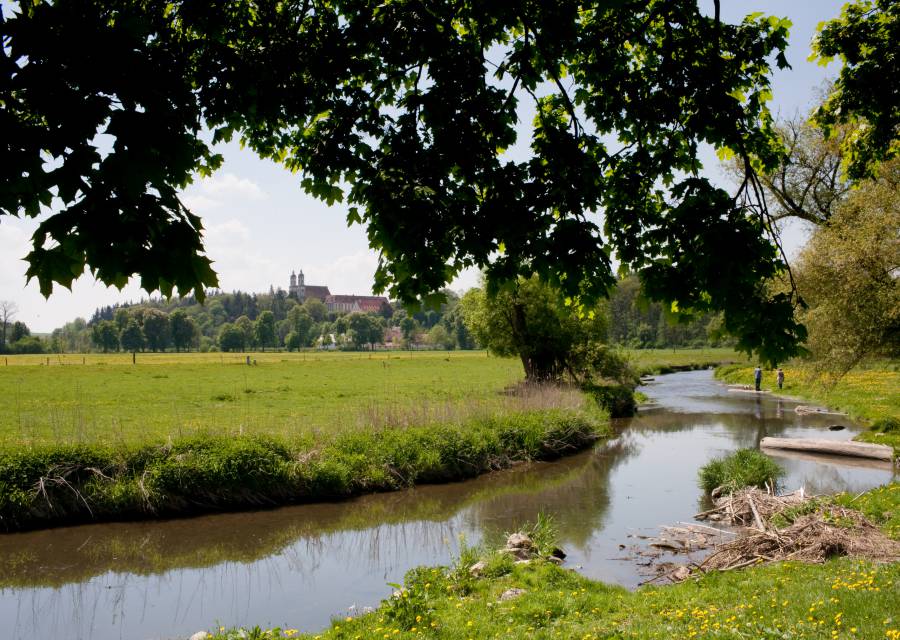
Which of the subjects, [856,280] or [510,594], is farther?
[856,280]

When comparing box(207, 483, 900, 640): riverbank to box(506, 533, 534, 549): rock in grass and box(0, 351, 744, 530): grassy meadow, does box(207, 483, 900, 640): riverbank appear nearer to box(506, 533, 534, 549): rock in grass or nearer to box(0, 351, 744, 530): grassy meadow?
box(506, 533, 534, 549): rock in grass

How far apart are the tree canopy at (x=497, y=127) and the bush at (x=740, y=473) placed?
388 inches

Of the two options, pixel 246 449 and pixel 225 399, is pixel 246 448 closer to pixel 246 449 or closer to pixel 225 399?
pixel 246 449

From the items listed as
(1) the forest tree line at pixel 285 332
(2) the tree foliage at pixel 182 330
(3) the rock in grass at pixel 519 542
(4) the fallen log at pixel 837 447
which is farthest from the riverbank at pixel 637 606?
(2) the tree foliage at pixel 182 330

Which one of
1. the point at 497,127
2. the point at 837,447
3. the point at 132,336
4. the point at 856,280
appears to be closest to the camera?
the point at 497,127

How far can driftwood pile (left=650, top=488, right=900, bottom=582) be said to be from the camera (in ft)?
30.0

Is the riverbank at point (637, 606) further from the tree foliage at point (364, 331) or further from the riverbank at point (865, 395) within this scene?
the tree foliage at point (364, 331)

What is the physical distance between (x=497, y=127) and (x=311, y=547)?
925cm

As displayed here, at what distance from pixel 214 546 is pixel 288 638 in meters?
6.15

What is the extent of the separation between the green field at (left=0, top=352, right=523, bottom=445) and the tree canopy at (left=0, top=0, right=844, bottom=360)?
1099 centimetres

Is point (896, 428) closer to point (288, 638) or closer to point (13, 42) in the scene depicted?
point (288, 638)

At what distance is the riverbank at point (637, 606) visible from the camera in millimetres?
5824

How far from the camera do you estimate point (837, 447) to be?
18.9m

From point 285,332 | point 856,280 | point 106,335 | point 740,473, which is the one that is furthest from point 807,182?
point 285,332
